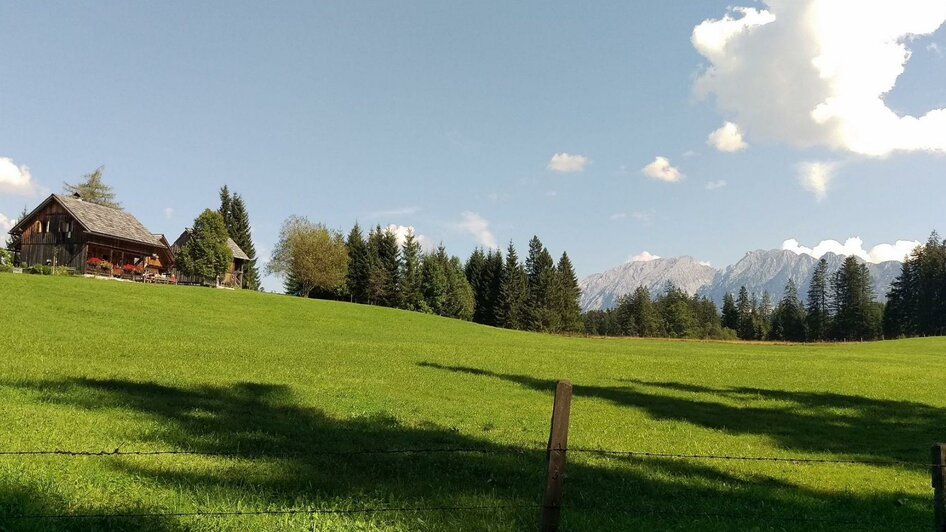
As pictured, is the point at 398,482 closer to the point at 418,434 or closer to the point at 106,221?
the point at 418,434

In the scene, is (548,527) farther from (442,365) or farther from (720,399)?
(442,365)

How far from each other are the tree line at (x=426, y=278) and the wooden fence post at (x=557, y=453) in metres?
96.0

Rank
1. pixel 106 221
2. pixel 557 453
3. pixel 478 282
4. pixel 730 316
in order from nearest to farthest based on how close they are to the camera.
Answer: pixel 557 453 < pixel 106 221 < pixel 478 282 < pixel 730 316

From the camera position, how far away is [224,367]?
1944cm

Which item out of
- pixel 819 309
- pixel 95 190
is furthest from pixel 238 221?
pixel 819 309

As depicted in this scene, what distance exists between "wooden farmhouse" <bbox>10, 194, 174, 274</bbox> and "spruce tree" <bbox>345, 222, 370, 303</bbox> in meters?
40.7

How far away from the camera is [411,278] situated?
108m

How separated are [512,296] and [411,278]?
75.4 feet

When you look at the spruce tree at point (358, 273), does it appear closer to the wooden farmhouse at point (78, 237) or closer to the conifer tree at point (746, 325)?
the wooden farmhouse at point (78, 237)

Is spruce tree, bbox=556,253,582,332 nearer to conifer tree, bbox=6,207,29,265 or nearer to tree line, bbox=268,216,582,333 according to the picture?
tree line, bbox=268,216,582,333

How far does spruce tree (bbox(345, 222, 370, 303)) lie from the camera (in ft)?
357

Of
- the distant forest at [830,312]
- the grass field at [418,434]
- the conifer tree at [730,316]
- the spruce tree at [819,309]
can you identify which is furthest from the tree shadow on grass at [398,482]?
the conifer tree at [730,316]

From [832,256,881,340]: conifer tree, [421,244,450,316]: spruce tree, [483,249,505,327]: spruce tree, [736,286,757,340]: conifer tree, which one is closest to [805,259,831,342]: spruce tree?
[832,256,881,340]: conifer tree

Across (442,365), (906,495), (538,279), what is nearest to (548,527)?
(906,495)
